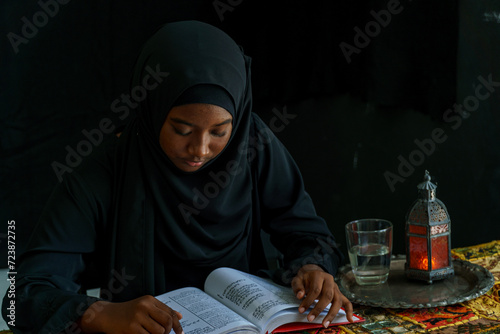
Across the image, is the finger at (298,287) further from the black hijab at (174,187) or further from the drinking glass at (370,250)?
the black hijab at (174,187)

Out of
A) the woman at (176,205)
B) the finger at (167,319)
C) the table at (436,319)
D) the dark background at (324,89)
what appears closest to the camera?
the finger at (167,319)

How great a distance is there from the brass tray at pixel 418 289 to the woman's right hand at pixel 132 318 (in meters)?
0.41

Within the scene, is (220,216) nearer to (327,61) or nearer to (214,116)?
(214,116)

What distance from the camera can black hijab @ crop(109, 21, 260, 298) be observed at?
4.08 ft

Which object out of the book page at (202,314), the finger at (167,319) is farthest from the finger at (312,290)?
the finger at (167,319)

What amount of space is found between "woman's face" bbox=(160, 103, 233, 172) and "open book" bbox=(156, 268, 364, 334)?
263 millimetres

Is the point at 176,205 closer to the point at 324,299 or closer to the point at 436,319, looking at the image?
the point at 324,299

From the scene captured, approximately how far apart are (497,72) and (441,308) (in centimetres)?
137

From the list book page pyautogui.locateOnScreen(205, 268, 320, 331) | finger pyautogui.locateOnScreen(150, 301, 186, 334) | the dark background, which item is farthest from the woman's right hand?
the dark background

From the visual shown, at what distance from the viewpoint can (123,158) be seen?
1.33m

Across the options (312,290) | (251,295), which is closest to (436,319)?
(312,290)

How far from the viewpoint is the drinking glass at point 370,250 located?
124cm

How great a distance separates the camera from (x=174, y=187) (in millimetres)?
1304

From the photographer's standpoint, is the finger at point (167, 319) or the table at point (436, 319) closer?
the finger at point (167, 319)
